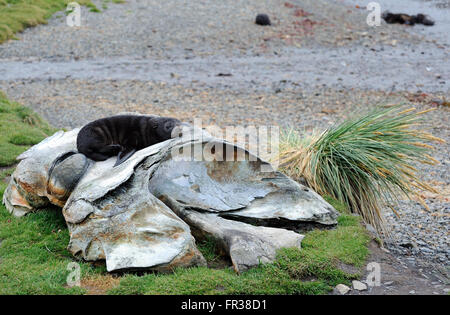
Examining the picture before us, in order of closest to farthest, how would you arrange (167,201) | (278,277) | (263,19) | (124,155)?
(278,277), (167,201), (124,155), (263,19)

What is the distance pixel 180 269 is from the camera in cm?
445

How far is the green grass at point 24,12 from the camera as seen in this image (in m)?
21.9

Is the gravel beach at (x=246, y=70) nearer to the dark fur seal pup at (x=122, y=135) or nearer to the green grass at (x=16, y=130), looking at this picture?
the green grass at (x=16, y=130)

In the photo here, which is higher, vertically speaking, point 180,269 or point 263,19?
point 263,19

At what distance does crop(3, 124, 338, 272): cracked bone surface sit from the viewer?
4.53m

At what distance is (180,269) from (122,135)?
6.41 feet

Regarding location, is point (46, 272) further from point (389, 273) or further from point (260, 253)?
point (389, 273)

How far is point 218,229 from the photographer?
4910mm

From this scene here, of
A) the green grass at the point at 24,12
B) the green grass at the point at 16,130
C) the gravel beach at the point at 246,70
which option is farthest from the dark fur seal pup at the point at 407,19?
the green grass at the point at 16,130

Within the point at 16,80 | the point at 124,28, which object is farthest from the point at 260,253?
the point at 124,28

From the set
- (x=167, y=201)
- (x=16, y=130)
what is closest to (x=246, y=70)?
(x=16, y=130)

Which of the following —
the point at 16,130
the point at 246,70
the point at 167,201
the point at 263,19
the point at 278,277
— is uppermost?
the point at 263,19

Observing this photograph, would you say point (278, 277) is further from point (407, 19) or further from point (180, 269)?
point (407, 19)

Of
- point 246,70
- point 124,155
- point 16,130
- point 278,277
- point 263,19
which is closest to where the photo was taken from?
point 278,277
